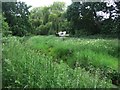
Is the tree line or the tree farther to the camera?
the tree line

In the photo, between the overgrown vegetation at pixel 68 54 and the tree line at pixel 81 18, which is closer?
the overgrown vegetation at pixel 68 54

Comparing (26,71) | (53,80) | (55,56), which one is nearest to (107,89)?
(53,80)

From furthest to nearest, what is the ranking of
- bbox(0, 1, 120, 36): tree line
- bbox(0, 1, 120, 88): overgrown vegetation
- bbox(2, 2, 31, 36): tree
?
bbox(0, 1, 120, 36): tree line < bbox(2, 2, 31, 36): tree < bbox(0, 1, 120, 88): overgrown vegetation

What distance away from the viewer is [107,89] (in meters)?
4.36

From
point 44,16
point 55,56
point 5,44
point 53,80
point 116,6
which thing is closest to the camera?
point 53,80

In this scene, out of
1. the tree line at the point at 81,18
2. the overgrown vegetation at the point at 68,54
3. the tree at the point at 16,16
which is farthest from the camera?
the tree line at the point at 81,18

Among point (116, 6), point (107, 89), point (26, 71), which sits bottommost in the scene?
point (107, 89)

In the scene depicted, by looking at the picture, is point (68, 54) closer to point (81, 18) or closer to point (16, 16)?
point (16, 16)

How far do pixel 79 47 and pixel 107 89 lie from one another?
11.8 feet

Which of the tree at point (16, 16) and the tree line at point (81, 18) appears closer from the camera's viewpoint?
the tree at point (16, 16)

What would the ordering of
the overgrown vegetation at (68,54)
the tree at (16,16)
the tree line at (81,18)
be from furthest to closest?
the tree line at (81,18)
the tree at (16,16)
the overgrown vegetation at (68,54)

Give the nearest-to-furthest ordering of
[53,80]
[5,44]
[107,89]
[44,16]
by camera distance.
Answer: [53,80] → [107,89] → [5,44] → [44,16]

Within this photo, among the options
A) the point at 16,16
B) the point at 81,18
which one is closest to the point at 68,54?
the point at 16,16

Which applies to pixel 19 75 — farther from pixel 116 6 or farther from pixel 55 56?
pixel 116 6
